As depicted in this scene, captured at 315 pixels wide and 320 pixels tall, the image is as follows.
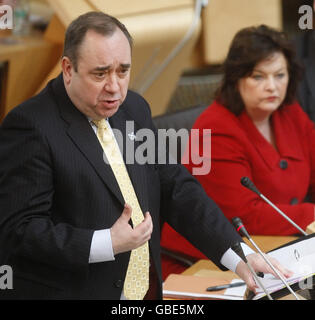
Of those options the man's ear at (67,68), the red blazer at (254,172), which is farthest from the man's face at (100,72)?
the red blazer at (254,172)

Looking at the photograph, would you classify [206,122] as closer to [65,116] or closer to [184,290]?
[184,290]

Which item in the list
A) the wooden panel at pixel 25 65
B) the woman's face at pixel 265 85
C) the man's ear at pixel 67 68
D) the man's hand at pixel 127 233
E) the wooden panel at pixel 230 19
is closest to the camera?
the man's hand at pixel 127 233

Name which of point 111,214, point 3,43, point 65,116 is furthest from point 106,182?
point 3,43

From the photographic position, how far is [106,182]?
1.76m

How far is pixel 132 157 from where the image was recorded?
188cm

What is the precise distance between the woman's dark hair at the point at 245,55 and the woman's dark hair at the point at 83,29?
1128 mm

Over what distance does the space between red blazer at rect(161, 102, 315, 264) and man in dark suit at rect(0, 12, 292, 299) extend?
77 cm

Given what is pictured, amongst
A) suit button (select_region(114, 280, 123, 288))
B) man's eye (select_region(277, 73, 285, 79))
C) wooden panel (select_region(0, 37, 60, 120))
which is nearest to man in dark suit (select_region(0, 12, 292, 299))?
suit button (select_region(114, 280, 123, 288))

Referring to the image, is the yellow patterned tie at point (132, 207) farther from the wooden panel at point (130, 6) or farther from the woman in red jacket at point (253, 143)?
the wooden panel at point (130, 6)

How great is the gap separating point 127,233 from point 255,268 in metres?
0.37

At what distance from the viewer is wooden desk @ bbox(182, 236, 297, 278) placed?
229 centimetres

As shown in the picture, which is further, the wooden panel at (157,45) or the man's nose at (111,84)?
the wooden panel at (157,45)

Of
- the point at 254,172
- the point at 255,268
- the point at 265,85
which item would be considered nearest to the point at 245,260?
the point at 255,268

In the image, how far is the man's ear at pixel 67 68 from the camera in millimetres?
1715
